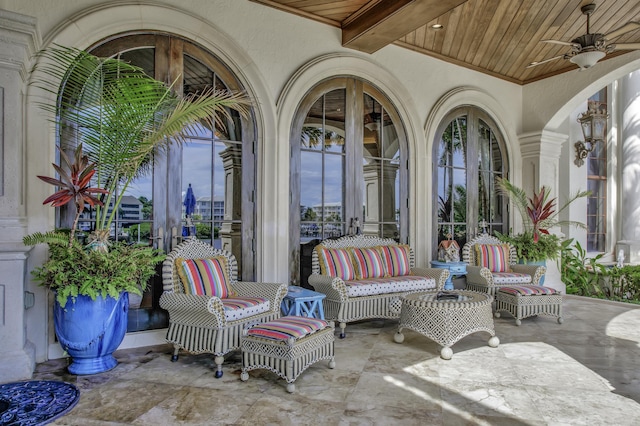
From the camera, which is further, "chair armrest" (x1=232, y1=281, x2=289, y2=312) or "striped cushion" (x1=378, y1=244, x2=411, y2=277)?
"striped cushion" (x1=378, y1=244, x2=411, y2=277)

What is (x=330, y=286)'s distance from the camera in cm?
493

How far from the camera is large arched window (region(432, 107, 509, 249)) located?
23.2 ft

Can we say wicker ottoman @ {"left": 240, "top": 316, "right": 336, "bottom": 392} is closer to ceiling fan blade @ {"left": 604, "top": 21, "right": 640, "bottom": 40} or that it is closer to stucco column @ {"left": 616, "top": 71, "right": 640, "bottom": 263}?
ceiling fan blade @ {"left": 604, "top": 21, "right": 640, "bottom": 40}

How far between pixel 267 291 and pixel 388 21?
10.7ft

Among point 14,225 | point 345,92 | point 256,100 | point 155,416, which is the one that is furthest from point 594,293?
point 14,225

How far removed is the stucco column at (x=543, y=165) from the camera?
7.96 meters

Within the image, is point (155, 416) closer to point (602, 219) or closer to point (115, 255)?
point (115, 255)

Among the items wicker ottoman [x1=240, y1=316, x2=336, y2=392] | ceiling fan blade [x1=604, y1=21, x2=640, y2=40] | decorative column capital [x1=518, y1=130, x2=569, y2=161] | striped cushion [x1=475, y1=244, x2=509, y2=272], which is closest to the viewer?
wicker ottoman [x1=240, y1=316, x2=336, y2=392]

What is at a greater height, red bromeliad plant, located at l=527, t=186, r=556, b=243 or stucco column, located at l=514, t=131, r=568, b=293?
stucco column, located at l=514, t=131, r=568, b=293

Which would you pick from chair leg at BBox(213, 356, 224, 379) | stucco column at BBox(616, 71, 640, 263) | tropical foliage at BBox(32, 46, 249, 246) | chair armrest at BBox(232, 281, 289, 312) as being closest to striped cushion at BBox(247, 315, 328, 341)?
chair leg at BBox(213, 356, 224, 379)

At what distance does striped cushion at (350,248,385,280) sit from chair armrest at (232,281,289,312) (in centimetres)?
133

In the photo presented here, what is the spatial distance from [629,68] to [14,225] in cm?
814

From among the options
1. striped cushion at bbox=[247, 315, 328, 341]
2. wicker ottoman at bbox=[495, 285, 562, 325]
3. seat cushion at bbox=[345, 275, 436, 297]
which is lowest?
wicker ottoman at bbox=[495, 285, 562, 325]

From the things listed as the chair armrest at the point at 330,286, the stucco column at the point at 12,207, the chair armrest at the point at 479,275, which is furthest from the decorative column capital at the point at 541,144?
the stucco column at the point at 12,207
